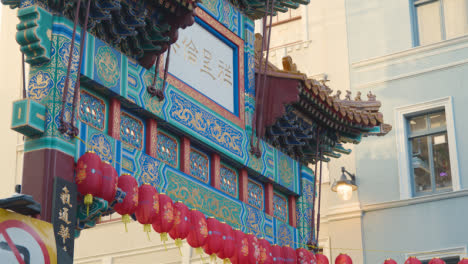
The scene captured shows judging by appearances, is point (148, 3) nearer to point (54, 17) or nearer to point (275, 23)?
point (54, 17)

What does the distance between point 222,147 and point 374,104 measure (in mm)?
3357

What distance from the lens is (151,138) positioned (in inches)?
441

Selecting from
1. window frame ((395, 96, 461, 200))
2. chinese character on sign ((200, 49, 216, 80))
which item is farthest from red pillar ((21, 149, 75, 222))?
window frame ((395, 96, 461, 200))

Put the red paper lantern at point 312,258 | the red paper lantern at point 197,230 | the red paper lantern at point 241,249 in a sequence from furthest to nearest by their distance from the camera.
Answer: the red paper lantern at point 312,258 → the red paper lantern at point 241,249 → the red paper lantern at point 197,230

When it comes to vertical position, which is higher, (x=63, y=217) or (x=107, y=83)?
(x=107, y=83)

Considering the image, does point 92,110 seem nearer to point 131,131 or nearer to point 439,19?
point 131,131

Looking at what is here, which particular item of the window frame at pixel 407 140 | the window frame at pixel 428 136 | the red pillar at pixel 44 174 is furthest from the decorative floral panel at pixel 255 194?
the window frame at pixel 428 136

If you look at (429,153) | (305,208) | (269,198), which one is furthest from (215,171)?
(429,153)

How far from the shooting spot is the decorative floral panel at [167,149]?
11.4m

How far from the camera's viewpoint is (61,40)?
10133 millimetres

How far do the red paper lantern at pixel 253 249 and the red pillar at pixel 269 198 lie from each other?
1.14 meters

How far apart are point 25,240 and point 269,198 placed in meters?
5.24

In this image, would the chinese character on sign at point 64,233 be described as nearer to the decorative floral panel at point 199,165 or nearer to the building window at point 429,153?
the decorative floral panel at point 199,165

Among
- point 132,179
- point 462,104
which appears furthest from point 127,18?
point 462,104
